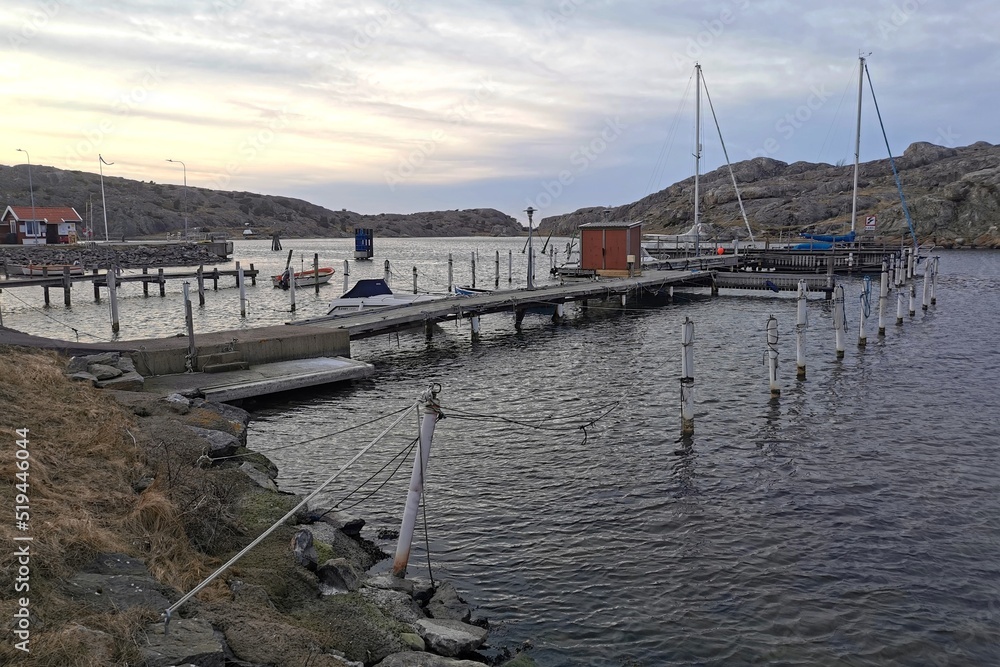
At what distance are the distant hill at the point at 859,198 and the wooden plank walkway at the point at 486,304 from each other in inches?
2426

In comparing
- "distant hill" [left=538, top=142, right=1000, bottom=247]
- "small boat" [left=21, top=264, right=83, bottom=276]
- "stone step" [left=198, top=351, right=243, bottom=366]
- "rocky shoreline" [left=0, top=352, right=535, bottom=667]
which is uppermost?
"distant hill" [left=538, top=142, right=1000, bottom=247]

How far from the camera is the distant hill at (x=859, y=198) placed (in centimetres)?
12006

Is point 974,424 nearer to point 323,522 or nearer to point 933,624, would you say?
point 933,624

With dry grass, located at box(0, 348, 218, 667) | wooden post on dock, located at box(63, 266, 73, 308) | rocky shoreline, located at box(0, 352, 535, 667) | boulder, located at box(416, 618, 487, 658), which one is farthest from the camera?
wooden post on dock, located at box(63, 266, 73, 308)

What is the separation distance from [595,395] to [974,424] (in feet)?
36.1

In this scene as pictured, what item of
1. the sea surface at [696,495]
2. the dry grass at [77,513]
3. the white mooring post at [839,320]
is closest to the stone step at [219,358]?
the sea surface at [696,495]

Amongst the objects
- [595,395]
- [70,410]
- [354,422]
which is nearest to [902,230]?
[595,395]

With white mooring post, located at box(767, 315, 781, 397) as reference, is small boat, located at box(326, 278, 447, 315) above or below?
above

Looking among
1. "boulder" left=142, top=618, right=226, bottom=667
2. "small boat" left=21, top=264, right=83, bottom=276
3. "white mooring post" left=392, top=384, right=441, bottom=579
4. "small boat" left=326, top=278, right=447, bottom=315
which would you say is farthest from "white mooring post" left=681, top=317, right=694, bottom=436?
"small boat" left=21, top=264, right=83, bottom=276

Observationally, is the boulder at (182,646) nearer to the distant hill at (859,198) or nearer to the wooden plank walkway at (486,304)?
the wooden plank walkway at (486,304)

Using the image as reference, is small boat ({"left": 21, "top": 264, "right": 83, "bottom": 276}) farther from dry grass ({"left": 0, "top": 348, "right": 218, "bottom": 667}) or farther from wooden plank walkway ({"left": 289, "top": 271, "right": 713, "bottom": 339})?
dry grass ({"left": 0, "top": 348, "right": 218, "bottom": 667})

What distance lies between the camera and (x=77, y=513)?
28.2 ft

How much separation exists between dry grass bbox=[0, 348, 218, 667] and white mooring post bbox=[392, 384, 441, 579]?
2.94 meters

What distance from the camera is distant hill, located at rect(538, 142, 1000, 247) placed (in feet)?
394
